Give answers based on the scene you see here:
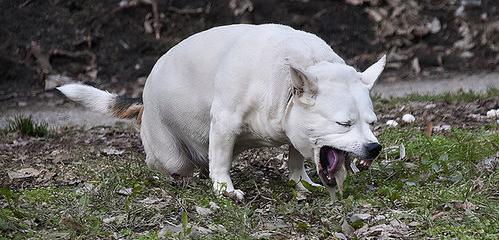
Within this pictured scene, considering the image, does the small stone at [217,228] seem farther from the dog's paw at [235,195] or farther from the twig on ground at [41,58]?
the twig on ground at [41,58]

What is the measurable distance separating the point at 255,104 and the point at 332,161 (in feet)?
1.71

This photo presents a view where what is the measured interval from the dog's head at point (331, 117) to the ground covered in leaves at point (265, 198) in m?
0.23

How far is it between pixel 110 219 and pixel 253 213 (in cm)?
68

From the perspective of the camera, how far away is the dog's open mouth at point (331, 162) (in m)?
5.01

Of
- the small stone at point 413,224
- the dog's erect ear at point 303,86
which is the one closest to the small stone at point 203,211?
the dog's erect ear at point 303,86

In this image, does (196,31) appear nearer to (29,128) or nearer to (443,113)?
(29,128)

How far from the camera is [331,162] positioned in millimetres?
5055

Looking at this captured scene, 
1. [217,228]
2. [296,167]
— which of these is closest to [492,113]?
[296,167]

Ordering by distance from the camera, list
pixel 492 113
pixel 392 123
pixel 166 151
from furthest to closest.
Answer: pixel 492 113, pixel 392 123, pixel 166 151

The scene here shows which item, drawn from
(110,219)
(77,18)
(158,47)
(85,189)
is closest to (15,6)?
(77,18)

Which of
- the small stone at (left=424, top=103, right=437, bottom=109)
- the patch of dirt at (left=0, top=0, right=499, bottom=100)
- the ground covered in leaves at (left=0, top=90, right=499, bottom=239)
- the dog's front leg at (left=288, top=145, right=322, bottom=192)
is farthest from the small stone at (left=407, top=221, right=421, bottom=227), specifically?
the patch of dirt at (left=0, top=0, right=499, bottom=100)

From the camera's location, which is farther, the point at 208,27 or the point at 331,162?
the point at 208,27

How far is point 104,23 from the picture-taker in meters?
12.3

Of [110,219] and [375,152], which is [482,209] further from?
[110,219]
